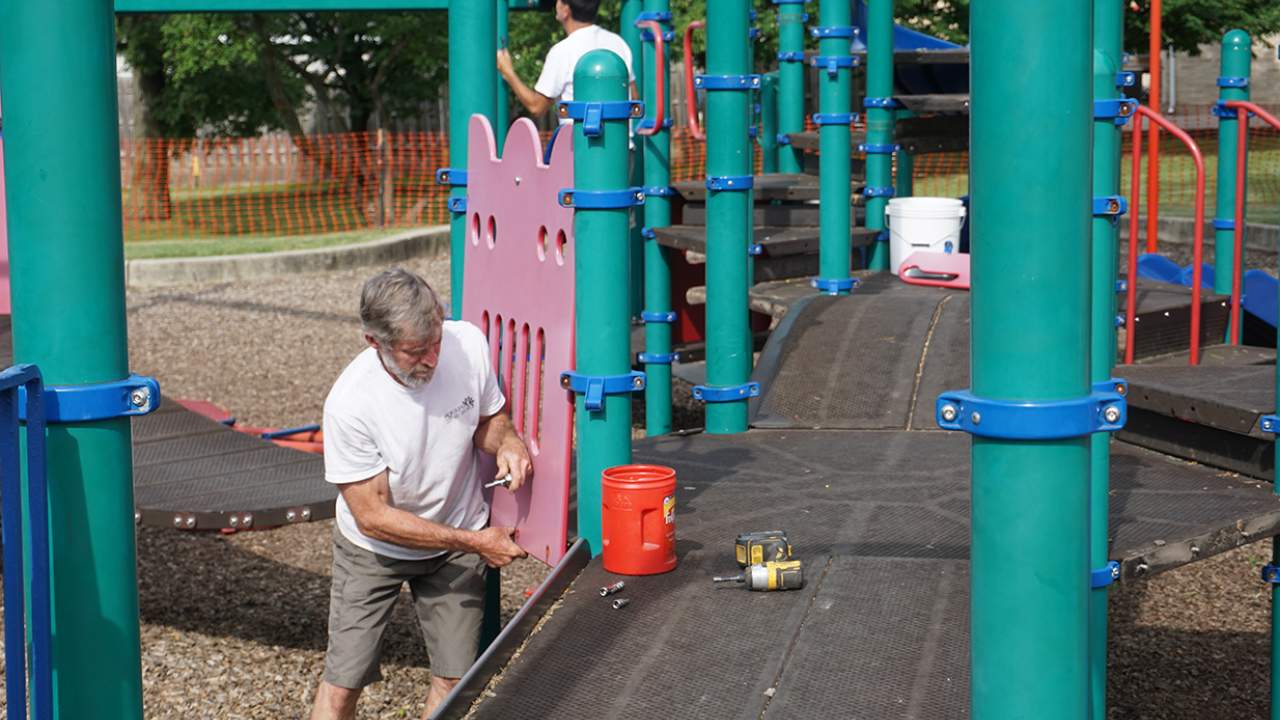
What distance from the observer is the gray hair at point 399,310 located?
11.5ft

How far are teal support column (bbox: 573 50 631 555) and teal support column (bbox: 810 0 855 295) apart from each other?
3836mm

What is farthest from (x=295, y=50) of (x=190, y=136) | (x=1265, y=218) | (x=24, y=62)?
(x=24, y=62)

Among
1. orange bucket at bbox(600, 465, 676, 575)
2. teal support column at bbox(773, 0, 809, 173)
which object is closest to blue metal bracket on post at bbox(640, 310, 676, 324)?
orange bucket at bbox(600, 465, 676, 575)

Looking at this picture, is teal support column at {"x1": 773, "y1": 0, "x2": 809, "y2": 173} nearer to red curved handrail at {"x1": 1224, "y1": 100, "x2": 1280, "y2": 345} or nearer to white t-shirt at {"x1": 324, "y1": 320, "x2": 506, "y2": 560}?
red curved handrail at {"x1": 1224, "y1": 100, "x2": 1280, "y2": 345}

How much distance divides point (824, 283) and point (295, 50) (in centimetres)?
1834

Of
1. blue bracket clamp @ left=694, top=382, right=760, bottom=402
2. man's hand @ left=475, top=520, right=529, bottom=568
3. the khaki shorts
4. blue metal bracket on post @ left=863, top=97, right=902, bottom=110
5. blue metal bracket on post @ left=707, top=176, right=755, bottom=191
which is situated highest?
blue metal bracket on post @ left=863, top=97, right=902, bottom=110

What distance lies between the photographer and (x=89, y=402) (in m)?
2.35

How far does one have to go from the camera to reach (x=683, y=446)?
5.31 meters

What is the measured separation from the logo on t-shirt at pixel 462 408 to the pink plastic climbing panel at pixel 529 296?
0.16 metres

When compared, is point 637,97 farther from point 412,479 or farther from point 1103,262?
point 1103,262

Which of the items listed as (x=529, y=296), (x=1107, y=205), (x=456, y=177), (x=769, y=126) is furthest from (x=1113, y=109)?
(x=769, y=126)

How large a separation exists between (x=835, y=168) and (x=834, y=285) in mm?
564

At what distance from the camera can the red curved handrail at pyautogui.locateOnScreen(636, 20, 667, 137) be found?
7658 millimetres

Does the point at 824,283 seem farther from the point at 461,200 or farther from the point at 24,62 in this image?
the point at 24,62
